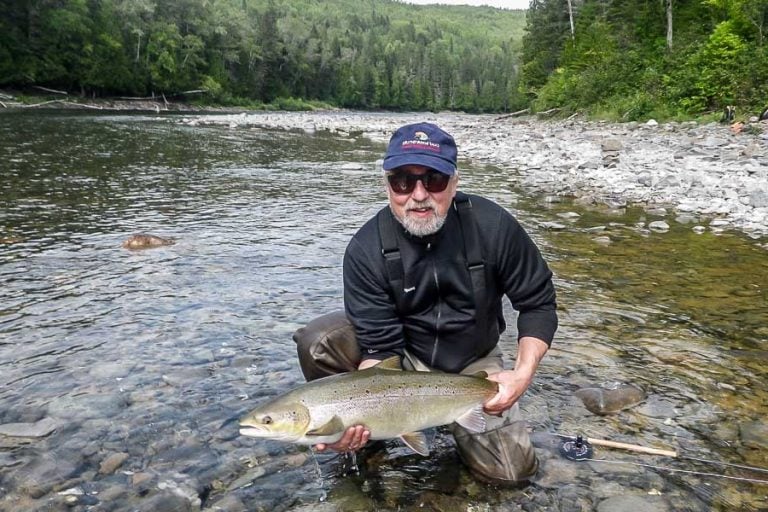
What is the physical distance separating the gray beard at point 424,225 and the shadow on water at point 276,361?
1454 mm

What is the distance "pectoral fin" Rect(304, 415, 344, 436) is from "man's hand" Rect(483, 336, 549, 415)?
2.94 feet

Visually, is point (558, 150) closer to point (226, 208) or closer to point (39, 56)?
point (226, 208)

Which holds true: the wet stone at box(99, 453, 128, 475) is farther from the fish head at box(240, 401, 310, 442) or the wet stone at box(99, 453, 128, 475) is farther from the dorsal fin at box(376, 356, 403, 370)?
the dorsal fin at box(376, 356, 403, 370)

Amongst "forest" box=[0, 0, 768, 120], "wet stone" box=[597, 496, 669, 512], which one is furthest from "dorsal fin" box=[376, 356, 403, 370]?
"forest" box=[0, 0, 768, 120]

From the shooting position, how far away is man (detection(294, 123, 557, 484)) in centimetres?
346

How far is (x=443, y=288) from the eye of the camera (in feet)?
11.9

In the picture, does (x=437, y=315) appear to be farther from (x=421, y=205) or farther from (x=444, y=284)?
(x=421, y=205)

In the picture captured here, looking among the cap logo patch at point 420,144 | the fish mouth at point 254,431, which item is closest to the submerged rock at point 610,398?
the cap logo patch at point 420,144

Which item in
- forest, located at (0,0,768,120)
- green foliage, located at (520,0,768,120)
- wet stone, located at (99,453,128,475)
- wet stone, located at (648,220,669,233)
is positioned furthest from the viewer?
forest, located at (0,0,768,120)

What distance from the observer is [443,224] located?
11.6 ft

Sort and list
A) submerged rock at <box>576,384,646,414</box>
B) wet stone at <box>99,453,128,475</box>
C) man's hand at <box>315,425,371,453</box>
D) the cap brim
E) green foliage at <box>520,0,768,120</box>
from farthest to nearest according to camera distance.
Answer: green foliage at <box>520,0,768,120</box> → submerged rock at <box>576,384,646,414</box> → wet stone at <box>99,453,128,475</box> → the cap brim → man's hand at <box>315,425,371,453</box>

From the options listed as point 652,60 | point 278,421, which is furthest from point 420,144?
point 652,60

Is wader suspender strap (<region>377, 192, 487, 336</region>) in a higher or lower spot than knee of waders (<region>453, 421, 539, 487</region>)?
higher

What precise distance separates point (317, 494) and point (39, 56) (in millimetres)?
66504
